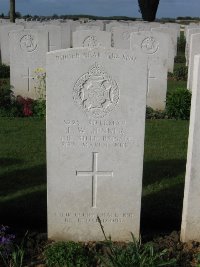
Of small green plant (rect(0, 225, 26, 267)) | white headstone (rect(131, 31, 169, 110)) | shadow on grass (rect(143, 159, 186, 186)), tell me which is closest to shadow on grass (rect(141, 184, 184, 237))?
shadow on grass (rect(143, 159, 186, 186))

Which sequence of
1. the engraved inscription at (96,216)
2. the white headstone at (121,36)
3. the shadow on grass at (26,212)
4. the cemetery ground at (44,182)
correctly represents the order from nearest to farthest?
the engraved inscription at (96,216) < the cemetery ground at (44,182) < the shadow on grass at (26,212) < the white headstone at (121,36)

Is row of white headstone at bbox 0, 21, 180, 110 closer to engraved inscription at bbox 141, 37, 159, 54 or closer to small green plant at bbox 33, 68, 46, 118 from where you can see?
engraved inscription at bbox 141, 37, 159, 54

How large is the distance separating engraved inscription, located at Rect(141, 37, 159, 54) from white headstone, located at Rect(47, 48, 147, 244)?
5.32 m

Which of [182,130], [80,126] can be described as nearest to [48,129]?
[80,126]

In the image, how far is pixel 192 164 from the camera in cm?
411

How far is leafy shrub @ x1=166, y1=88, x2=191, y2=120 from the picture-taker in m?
8.85

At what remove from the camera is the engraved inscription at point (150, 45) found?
9.17 metres

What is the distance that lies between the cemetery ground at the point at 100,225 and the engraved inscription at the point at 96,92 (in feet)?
3.52

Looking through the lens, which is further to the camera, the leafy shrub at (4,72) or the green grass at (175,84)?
the leafy shrub at (4,72)

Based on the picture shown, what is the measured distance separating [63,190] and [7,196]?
4.32 feet

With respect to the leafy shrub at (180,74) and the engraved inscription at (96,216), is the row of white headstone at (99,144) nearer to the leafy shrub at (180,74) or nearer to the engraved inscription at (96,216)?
the engraved inscription at (96,216)

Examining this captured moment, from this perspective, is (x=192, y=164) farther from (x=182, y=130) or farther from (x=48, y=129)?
(x=182, y=130)

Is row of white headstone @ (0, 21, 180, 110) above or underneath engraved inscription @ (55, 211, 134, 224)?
above

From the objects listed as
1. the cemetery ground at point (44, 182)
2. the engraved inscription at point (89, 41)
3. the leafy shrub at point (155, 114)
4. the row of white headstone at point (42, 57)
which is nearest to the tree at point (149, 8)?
the engraved inscription at point (89, 41)
